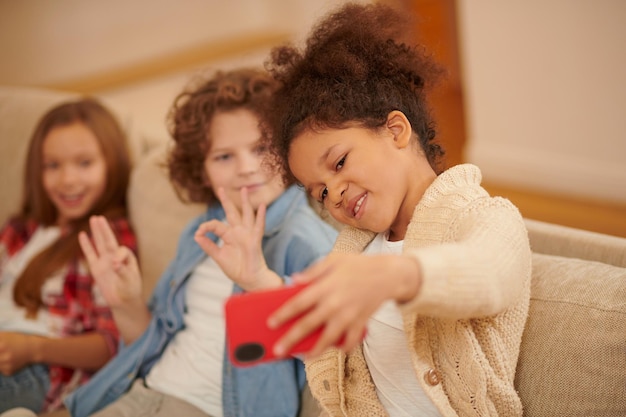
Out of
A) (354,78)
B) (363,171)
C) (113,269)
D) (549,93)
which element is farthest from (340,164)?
(549,93)

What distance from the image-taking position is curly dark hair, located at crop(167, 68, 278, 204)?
168 cm

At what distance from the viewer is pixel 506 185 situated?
3.51 m

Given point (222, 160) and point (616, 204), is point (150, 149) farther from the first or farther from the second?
point (616, 204)

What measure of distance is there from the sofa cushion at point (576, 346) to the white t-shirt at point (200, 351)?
0.71 m

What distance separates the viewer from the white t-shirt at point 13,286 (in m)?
1.91

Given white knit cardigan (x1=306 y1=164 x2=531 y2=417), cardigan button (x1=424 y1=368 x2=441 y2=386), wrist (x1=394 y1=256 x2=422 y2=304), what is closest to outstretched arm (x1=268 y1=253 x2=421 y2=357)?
wrist (x1=394 y1=256 x2=422 y2=304)

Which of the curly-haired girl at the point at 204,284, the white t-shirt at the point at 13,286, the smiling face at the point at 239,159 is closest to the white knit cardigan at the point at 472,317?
the curly-haired girl at the point at 204,284

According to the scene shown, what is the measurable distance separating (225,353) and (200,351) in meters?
0.11

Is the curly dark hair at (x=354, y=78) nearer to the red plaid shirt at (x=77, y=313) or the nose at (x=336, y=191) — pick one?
the nose at (x=336, y=191)

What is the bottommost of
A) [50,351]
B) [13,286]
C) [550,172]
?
[550,172]

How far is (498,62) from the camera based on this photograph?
11.0 ft

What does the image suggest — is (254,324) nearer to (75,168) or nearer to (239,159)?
(239,159)

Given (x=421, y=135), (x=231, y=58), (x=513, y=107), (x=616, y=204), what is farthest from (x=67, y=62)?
(x=421, y=135)

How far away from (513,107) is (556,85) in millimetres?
285
